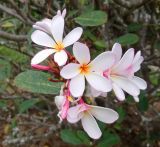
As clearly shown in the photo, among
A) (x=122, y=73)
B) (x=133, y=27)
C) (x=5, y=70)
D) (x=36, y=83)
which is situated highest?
(x=122, y=73)

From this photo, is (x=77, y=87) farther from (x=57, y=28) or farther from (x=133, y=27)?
(x=133, y=27)

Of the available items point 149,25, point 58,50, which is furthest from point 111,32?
point 58,50

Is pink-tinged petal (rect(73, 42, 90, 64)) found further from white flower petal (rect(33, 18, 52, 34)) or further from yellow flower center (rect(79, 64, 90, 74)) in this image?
white flower petal (rect(33, 18, 52, 34))

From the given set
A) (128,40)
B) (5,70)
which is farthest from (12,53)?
(128,40)

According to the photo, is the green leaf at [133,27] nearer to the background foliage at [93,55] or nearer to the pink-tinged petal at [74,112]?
the background foliage at [93,55]

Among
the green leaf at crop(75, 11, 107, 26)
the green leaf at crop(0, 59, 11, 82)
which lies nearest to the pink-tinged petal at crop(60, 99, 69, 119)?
the green leaf at crop(75, 11, 107, 26)

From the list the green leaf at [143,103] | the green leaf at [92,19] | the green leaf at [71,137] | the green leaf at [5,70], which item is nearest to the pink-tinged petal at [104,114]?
the green leaf at [92,19]

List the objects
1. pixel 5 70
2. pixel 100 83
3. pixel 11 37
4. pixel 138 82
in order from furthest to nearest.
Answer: pixel 5 70
pixel 11 37
pixel 138 82
pixel 100 83
